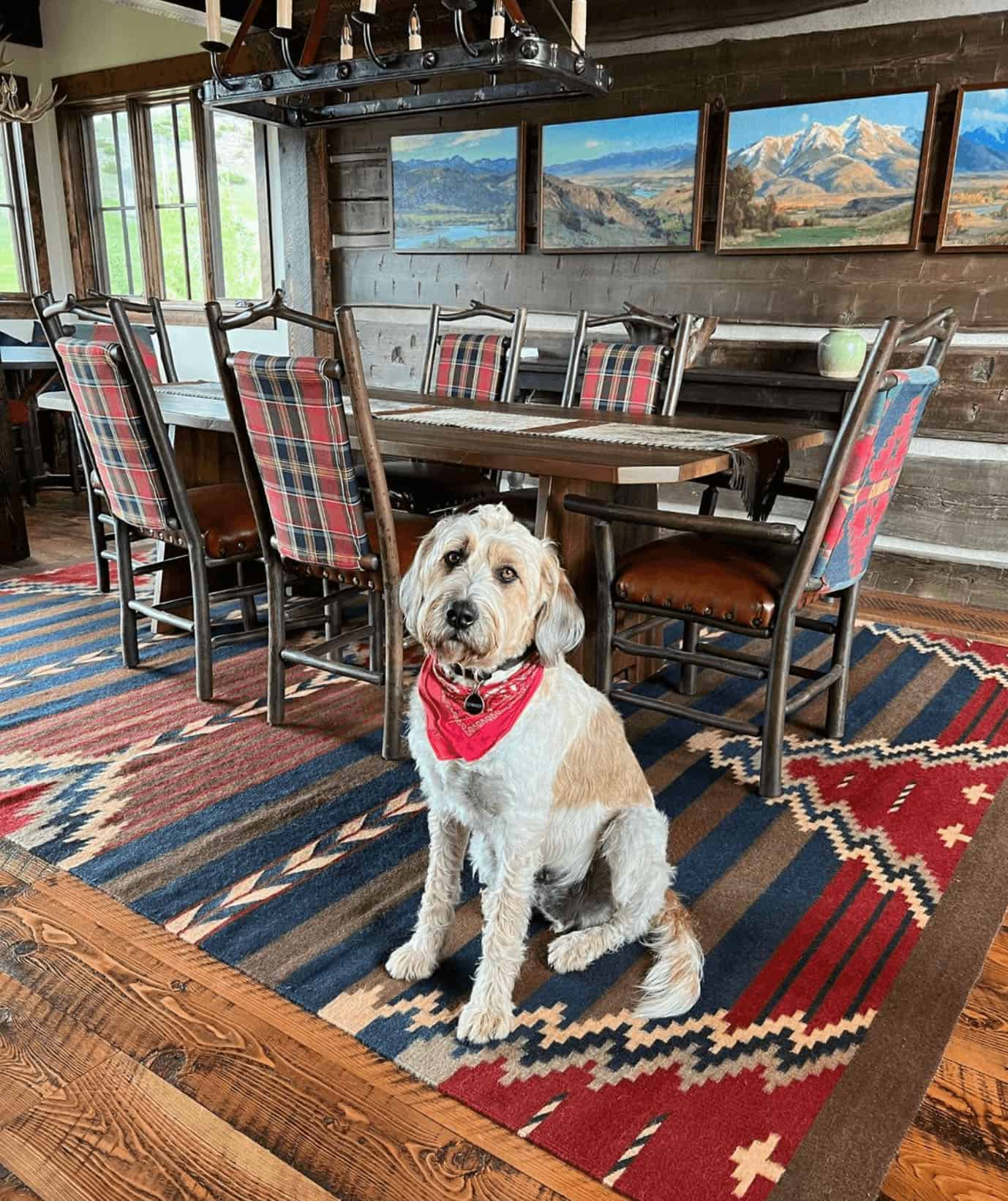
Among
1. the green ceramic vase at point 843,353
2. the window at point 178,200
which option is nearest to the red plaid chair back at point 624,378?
the green ceramic vase at point 843,353

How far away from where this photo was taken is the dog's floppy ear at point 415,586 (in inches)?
57.5

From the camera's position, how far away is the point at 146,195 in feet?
20.9

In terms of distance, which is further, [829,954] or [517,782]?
[829,954]

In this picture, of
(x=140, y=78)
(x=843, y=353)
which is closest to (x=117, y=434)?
(x=843, y=353)

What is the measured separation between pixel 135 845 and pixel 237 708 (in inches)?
29.3

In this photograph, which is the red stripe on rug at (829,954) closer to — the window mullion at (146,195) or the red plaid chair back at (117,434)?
the red plaid chair back at (117,434)

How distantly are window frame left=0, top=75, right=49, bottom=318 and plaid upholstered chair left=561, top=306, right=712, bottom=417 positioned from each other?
5.12 meters

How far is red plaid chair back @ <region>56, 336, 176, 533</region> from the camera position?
2.62 meters

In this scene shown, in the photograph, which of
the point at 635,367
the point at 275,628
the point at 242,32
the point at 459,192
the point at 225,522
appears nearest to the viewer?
the point at 275,628

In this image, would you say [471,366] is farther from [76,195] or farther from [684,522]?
[76,195]

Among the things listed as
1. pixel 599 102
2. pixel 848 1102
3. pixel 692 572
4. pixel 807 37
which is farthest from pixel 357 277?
pixel 848 1102

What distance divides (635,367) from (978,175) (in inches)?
60.9

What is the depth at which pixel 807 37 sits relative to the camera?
3.91 metres

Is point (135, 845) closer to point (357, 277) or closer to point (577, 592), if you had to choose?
point (577, 592)
